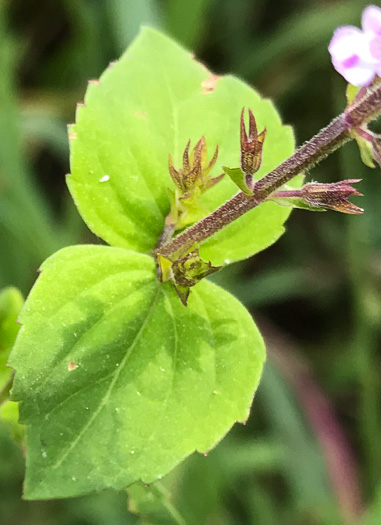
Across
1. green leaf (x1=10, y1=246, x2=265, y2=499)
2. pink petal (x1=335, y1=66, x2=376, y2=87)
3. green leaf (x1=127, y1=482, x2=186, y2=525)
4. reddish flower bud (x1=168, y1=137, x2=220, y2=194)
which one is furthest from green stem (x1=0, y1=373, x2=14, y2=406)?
pink petal (x1=335, y1=66, x2=376, y2=87)

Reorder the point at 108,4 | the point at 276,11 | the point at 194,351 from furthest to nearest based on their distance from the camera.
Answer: the point at 276,11 < the point at 108,4 < the point at 194,351

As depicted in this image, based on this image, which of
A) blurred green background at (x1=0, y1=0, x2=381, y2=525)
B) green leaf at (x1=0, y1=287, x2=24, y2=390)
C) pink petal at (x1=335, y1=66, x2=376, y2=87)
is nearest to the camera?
pink petal at (x1=335, y1=66, x2=376, y2=87)

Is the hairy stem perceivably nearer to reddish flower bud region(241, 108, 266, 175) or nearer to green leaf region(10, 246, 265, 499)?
reddish flower bud region(241, 108, 266, 175)

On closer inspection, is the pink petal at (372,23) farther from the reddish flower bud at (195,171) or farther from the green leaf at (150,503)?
the green leaf at (150,503)

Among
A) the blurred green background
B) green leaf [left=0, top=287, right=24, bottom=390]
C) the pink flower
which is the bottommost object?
the blurred green background

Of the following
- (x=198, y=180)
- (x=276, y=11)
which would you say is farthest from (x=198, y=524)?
(x=276, y=11)

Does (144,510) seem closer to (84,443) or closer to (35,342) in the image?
(84,443)

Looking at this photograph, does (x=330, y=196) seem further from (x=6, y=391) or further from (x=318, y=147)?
(x=6, y=391)
